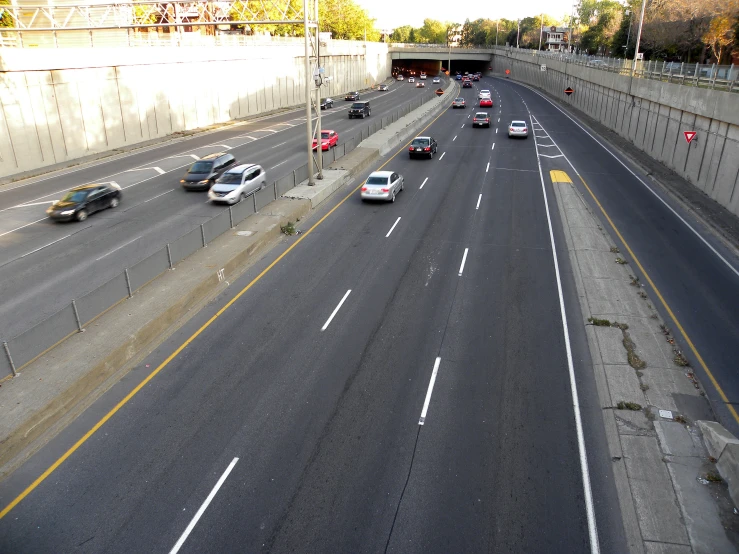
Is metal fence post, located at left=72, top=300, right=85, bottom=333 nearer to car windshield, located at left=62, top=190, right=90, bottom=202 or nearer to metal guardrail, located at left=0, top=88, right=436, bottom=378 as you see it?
metal guardrail, located at left=0, top=88, right=436, bottom=378

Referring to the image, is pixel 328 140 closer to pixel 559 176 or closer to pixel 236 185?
pixel 236 185

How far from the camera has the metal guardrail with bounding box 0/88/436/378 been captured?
12680mm

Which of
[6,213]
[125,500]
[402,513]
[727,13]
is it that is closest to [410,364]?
[402,513]

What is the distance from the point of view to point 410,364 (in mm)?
13625

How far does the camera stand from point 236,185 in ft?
88.3

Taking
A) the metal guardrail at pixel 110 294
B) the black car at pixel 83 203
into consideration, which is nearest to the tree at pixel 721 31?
the metal guardrail at pixel 110 294

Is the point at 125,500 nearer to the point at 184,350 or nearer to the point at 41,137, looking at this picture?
the point at 184,350

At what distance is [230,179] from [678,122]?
2747cm

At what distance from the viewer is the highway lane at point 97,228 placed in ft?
57.9

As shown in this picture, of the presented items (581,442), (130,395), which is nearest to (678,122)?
(581,442)

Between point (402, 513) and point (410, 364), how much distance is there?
4.78 metres

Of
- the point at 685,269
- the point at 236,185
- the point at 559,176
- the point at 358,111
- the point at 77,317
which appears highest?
the point at 358,111

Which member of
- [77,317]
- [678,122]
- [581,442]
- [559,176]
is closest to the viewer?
[581,442]

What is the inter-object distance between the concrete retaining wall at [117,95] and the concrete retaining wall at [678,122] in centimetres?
3814
